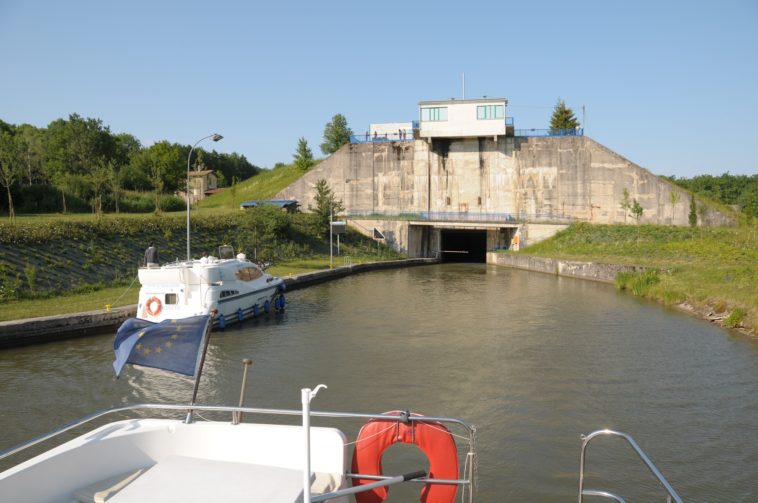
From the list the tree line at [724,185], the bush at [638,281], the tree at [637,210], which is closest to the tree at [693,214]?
the tree at [637,210]

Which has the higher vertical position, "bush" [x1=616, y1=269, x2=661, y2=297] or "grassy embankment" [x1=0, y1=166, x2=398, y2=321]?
"grassy embankment" [x1=0, y1=166, x2=398, y2=321]

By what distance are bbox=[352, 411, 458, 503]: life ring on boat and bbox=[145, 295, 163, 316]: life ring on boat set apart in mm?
14263

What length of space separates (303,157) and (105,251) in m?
46.1

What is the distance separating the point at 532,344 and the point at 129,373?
1244 centimetres

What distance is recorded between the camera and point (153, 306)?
19.4 metres

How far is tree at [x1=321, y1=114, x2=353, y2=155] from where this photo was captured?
8831 centimetres

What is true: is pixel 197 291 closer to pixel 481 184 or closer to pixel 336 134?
pixel 481 184

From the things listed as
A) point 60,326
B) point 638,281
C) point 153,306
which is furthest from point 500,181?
point 60,326

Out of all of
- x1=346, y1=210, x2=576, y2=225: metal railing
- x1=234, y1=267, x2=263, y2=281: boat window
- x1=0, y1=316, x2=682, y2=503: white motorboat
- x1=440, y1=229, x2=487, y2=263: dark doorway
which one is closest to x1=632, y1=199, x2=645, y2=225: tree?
x1=346, y1=210, x2=576, y2=225: metal railing

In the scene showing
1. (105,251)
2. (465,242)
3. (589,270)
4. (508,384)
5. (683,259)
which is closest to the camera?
(508,384)

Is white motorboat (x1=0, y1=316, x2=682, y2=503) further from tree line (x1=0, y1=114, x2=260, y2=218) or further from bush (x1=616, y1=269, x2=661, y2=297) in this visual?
tree line (x1=0, y1=114, x2=260, y2=218)

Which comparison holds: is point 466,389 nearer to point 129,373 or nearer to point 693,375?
point 693,375

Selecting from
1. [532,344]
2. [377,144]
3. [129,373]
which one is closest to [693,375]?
[532,344]

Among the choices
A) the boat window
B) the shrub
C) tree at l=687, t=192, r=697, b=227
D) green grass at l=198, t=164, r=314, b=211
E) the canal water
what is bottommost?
the canal water
